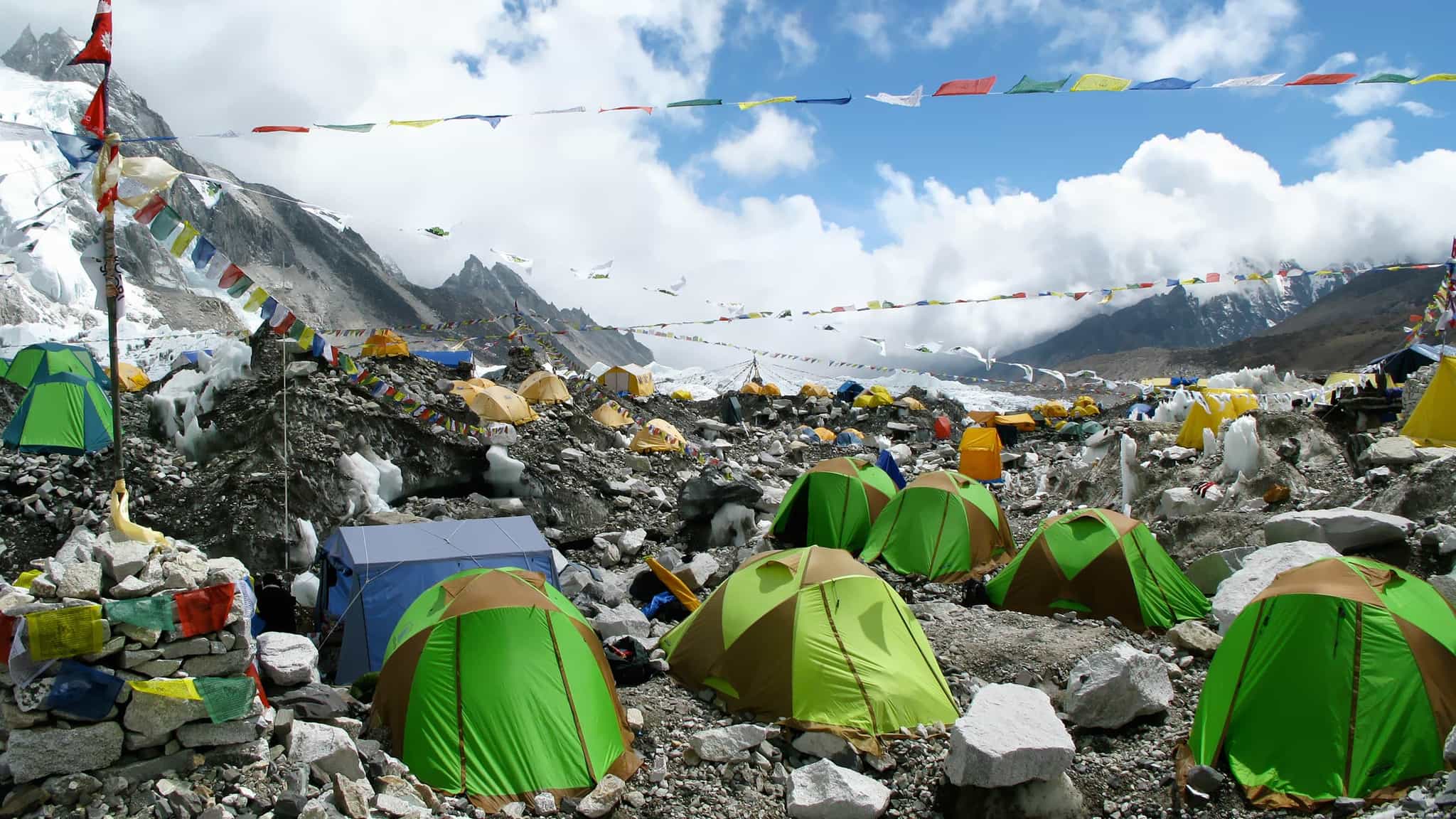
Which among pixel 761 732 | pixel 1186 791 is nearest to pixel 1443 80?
pixel 1186 791

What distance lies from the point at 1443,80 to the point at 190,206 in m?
84.6

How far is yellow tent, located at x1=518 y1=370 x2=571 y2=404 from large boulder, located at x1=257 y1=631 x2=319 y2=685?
17501mm

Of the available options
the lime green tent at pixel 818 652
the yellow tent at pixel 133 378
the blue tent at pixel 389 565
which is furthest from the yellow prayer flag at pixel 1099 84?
the yellow tent at pixel 133 378

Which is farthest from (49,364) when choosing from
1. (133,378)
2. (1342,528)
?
(1342,528)

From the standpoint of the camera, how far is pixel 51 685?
4.66 m

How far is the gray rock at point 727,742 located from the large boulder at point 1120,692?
2503mm

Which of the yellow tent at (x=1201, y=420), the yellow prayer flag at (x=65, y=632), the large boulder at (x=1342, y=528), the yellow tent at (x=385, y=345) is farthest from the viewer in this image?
the yellow tent at (x=385, y=345)

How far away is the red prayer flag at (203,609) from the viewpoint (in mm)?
4977

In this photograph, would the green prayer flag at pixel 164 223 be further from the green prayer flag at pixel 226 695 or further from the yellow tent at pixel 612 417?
the yellow tent at pixel 612 417

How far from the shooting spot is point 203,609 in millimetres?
5039

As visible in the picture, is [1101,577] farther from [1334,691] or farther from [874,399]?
[874,399]

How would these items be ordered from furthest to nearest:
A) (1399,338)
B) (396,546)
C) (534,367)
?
(1399,338) < (534,367) < (396,546)

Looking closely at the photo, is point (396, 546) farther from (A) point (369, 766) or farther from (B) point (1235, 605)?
(B) point (1235, 605)

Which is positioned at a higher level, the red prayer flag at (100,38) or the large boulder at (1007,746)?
the red prayer flag at (100,38)
